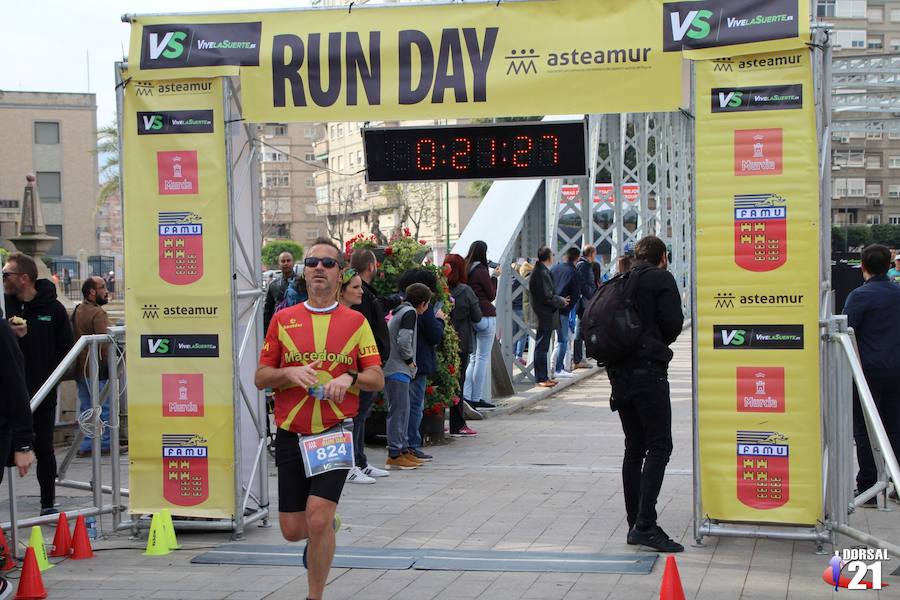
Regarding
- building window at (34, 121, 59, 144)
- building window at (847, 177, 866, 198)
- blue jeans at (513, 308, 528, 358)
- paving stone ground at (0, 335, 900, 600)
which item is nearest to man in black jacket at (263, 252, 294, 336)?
paving stone ground at (0, 335, 900, 600)

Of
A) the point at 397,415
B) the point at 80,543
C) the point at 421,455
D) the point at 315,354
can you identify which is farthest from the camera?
the point at 421,455

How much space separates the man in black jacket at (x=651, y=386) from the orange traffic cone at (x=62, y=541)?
12.1 ft

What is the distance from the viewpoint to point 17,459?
22.0 ft

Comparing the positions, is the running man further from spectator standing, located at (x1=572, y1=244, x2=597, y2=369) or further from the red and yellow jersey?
spectator standing, located at (x1=572, y1=244, x2=597, y2=369)

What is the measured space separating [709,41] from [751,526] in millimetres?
3195

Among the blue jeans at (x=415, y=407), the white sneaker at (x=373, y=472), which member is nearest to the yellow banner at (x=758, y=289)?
the white sneaker at (x=373, y=472)

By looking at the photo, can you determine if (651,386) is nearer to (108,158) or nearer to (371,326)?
(371,326)

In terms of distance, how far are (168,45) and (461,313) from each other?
605 cm

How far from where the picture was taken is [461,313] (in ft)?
44.2

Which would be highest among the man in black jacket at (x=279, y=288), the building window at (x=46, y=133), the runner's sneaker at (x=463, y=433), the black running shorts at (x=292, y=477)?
the building window at (x=46, y=133)

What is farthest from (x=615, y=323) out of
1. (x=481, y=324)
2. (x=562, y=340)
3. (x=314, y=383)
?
(x=562, y=340)

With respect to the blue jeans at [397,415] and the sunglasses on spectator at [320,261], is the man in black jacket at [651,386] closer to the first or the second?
the sunglasses on spectator at [320,261]

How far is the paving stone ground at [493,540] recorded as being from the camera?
6688 millimetres

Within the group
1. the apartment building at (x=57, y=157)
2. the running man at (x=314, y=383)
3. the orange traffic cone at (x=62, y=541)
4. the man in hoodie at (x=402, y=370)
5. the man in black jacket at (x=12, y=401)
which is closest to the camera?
the running man at (x=314, y=383)
